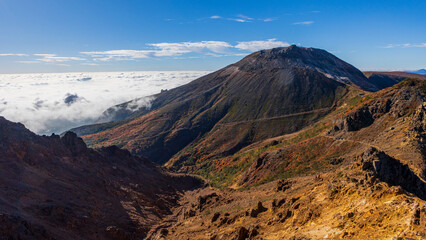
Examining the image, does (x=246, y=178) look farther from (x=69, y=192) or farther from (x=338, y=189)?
(x=338, y=189)

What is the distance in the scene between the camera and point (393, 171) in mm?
18734

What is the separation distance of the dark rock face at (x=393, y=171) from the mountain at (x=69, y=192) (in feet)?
83.8

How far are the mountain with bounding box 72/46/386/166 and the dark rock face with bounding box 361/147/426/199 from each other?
56852mm

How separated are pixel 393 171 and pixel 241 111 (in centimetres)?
7570

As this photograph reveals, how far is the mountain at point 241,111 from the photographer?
81688mm

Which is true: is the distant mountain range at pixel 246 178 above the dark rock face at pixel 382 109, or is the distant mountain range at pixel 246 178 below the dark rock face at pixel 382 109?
below

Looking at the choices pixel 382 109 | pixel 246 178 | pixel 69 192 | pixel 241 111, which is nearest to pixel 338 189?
pixel 69 192

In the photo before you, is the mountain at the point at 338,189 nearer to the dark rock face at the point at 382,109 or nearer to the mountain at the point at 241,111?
the dark rock face at the point at 382,109

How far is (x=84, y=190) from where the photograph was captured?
33.3 m

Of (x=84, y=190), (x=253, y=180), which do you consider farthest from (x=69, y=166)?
(x=253, y=180)

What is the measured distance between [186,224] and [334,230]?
75.4 ft

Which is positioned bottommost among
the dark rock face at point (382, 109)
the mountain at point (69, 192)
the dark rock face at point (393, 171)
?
the mountain at point (69, 192)

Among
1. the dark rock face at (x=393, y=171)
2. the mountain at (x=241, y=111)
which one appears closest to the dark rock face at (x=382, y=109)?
the dark rock face at (x=393, y=171)

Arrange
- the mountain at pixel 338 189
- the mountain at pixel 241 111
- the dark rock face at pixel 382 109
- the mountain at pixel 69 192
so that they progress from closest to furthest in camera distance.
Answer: the mountain at pixel 338 189, the mountain at pixel 69 192, the dark rock face at pixel 382 109, the mountain at pixel 241 111
